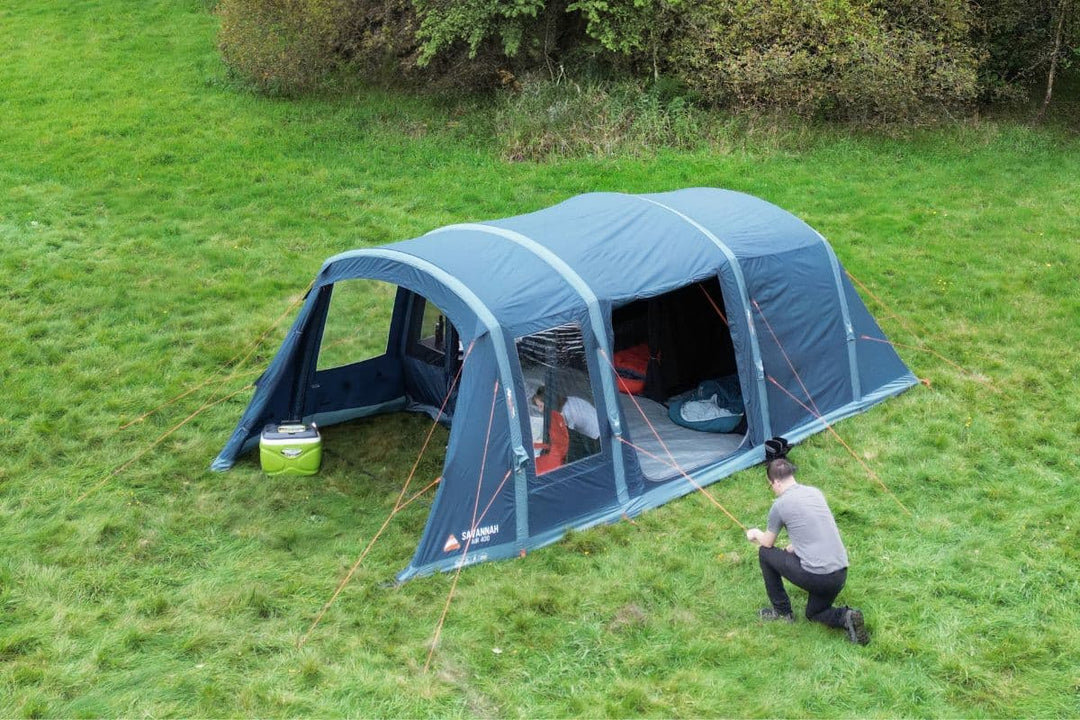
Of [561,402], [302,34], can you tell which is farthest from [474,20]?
[561,402]

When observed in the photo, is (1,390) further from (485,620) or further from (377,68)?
(377,68)

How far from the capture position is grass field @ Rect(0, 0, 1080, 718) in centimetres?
598

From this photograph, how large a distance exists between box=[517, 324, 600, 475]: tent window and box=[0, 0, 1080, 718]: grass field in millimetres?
677

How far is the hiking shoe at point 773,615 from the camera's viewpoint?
640cm

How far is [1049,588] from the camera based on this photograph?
6.73 m

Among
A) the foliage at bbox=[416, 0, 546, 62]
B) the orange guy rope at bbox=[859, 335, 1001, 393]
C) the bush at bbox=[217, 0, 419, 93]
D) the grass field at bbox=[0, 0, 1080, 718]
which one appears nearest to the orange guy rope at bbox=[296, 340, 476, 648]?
the grass field at bbox=[0, 0, 1080, 718]

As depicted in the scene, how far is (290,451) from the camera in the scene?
830 centimetres

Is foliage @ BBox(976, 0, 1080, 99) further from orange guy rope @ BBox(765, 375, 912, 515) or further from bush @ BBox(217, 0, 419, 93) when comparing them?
orange guy rope @ BBox(765, 375, 912, 515)

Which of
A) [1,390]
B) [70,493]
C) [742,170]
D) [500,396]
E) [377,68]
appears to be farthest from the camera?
[377,68]

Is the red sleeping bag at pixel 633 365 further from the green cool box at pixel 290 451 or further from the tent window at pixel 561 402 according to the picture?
the green cool box at pixel 290 451

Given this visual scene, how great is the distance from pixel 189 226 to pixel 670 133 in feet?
22.0

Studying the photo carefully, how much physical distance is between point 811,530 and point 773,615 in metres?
0.70

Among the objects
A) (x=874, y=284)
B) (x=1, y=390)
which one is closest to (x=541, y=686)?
(x=1, y=390)

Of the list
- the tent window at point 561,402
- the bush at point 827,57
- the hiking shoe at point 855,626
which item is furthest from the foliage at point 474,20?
the hiking shoe at point 855,626
